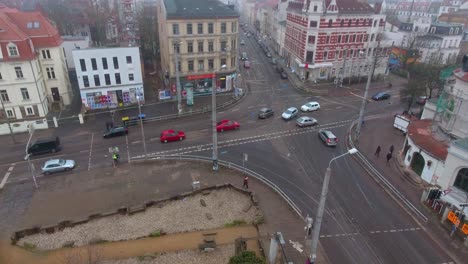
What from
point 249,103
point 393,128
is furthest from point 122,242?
→ point 393,128

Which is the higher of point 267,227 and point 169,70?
point 169,70

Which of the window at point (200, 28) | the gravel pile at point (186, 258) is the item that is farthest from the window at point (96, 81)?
the gravel pile at point (186, 258)

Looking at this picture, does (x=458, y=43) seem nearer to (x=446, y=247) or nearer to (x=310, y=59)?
(x=310, y=59)

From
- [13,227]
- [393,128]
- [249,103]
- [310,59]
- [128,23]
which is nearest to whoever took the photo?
[13,227]

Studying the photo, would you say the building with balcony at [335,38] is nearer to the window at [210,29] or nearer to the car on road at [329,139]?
the window at [210,29]

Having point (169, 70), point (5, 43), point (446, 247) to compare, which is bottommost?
point (446, 247)

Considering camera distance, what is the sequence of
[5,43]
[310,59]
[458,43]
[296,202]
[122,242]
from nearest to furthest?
[122,242] < [296,202] < [5,43] < [310,59] < [458,43]

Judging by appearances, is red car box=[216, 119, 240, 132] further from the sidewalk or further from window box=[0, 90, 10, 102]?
window box=[0, 90, 10, 102]

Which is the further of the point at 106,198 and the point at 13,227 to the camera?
the point at 106,198
